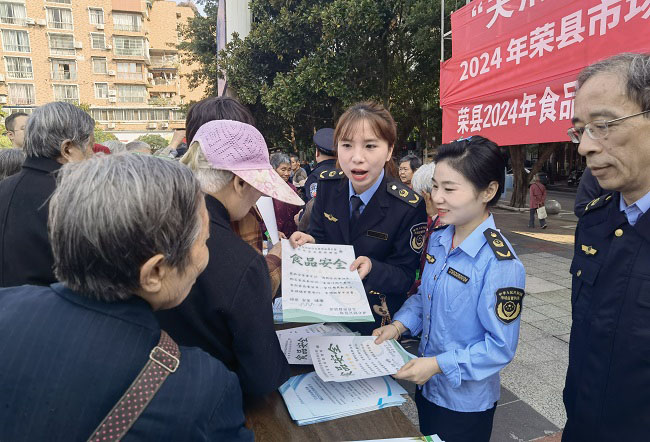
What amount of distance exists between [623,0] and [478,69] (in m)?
1.66

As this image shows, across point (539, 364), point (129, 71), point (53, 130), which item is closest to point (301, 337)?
point (53, 130)

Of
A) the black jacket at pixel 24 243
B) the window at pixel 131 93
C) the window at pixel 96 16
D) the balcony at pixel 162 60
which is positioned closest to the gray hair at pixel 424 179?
the black jacket at pixel 24 243

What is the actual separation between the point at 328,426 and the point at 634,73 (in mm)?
1385

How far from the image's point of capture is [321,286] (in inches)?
54.6

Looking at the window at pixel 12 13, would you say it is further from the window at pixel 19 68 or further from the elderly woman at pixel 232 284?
the elderly woman at pixel 232 284

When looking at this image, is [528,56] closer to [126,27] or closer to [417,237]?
[417,237]

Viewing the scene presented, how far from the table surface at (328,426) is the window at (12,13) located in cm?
5185

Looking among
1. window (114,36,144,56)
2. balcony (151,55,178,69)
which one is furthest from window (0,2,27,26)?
balcony (151,55,178,69)

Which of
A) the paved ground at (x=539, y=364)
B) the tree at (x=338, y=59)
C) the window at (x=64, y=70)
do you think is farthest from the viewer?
the window at (x=64, y=70)

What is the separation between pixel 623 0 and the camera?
2855mm

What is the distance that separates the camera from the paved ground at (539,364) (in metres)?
2.54

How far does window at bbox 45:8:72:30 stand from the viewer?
39969mm

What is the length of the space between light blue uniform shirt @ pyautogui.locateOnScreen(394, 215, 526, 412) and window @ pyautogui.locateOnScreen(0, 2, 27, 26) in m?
51.8

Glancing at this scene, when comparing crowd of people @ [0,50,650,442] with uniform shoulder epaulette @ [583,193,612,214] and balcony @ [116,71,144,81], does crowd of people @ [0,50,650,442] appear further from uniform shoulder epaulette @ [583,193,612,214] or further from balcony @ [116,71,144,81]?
balcony @ [116,71,144,81]
